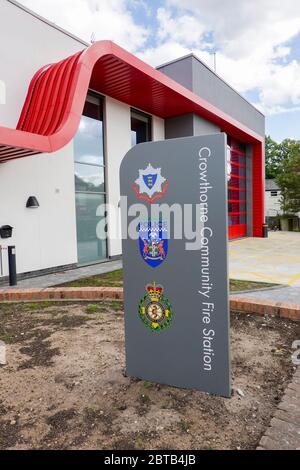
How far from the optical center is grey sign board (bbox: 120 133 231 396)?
2691mm

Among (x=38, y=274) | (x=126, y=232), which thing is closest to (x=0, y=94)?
(x=38, y=274)

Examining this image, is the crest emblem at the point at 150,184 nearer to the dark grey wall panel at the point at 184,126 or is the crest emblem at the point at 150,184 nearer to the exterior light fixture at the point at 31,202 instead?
the exterior light fixture at the point at 31,202

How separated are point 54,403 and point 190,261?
65.8 inches

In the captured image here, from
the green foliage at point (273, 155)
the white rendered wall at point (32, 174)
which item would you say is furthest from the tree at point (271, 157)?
the white rendered wall at point (32, 174)

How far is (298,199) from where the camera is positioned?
26.2 metres

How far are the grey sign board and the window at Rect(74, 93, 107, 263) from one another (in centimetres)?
754

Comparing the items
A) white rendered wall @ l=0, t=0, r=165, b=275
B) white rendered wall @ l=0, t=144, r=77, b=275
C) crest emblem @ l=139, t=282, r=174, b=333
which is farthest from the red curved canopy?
crest emblem @ l=139, t=282, r=174, b=333

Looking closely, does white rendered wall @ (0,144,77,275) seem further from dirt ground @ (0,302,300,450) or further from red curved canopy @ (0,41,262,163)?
dirt ground @ (0,302,300,450)

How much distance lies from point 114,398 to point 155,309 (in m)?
0.84

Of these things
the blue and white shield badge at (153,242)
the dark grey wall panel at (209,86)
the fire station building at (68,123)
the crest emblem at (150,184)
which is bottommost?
the blue and white shield badge at (153,242)

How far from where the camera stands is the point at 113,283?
25.4ft

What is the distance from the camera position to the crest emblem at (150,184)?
2.88 meters

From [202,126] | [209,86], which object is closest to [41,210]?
[202,126]

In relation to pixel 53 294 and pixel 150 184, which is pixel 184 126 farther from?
pixel 150 184
